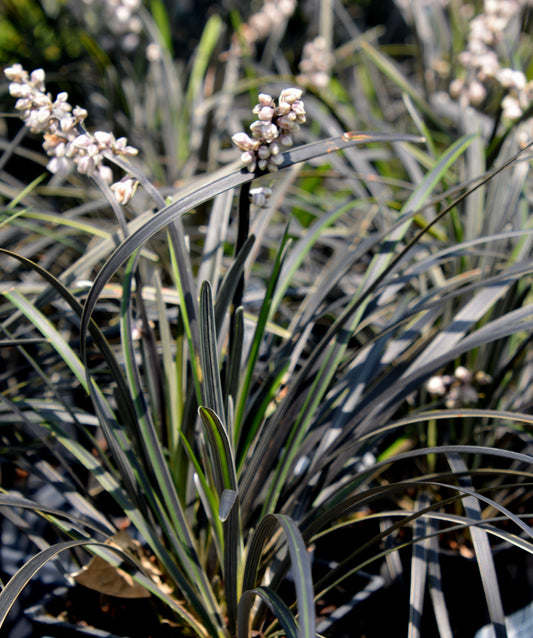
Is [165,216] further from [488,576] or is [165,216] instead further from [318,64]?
[318,64]

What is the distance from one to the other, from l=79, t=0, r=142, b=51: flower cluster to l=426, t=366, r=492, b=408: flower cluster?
4.95 ft

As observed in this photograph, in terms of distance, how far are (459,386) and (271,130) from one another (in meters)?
0.56

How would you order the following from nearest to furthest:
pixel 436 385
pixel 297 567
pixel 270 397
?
pixel 297 567, pixel 270 397, pixel 436 385

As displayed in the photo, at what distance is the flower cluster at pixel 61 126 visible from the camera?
622mm

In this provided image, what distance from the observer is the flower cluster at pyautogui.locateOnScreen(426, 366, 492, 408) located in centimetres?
89

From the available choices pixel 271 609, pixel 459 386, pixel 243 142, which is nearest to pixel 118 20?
pixel 243 142

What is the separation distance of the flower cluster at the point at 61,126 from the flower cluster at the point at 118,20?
49.7 inches

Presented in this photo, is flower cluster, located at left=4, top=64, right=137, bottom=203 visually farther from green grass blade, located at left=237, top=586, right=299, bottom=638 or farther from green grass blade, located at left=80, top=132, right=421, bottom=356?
green grass blade, located at left=237, top=586, right=299, bottom=638

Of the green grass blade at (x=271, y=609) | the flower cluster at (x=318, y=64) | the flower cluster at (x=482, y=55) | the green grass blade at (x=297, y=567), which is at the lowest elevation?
the green grass blade at (x=271, y=609)

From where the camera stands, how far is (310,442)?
2.48ft

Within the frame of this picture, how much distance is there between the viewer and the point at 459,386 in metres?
0.92

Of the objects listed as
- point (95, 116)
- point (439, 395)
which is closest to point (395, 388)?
point (439, 395)

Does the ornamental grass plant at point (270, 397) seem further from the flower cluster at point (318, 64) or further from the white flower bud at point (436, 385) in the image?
the flower cluster at point (318, 64)

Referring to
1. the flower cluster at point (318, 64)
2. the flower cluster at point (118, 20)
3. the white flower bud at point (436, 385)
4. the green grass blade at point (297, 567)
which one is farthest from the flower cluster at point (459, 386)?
the flower cluster at point (118, 20)
